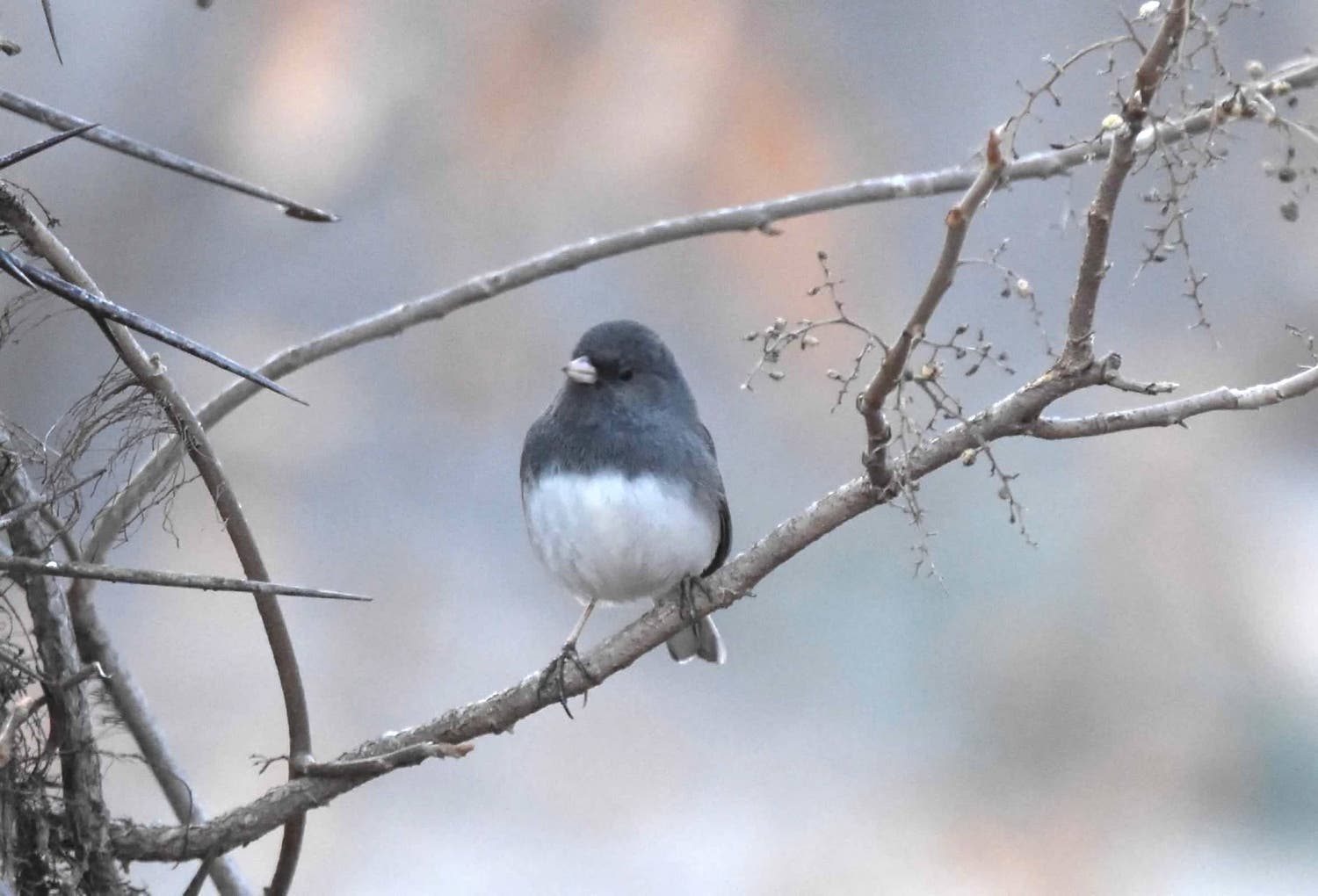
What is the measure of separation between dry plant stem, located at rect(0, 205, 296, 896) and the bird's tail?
0.70m

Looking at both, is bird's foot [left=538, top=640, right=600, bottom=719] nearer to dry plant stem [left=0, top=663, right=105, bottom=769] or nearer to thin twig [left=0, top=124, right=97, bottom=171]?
dry plant stem [left=0, top=663, right=105, bottom=769]

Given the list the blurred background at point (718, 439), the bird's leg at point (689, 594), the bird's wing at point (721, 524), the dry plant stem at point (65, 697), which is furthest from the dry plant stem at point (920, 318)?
the blurred background at point (718, 439)

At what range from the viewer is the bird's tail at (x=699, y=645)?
1.99m

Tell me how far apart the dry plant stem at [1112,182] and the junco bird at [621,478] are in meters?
0.78

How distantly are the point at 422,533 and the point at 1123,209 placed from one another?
191 cm

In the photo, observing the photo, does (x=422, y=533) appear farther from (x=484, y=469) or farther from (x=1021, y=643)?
(x=1021, y=643)

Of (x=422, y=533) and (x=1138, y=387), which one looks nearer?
(x=1138, y=387)

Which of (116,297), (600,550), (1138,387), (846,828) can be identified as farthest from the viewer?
(116,297)

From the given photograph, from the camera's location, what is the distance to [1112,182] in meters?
0.98

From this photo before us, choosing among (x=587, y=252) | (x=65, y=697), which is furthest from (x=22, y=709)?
(x=587, y=252)

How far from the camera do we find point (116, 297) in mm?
3715

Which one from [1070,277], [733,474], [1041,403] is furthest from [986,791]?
[1041,403]

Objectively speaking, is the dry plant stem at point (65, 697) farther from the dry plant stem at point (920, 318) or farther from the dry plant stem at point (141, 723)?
the dry plant stem at point (920, 318)

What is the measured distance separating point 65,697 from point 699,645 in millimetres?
943
